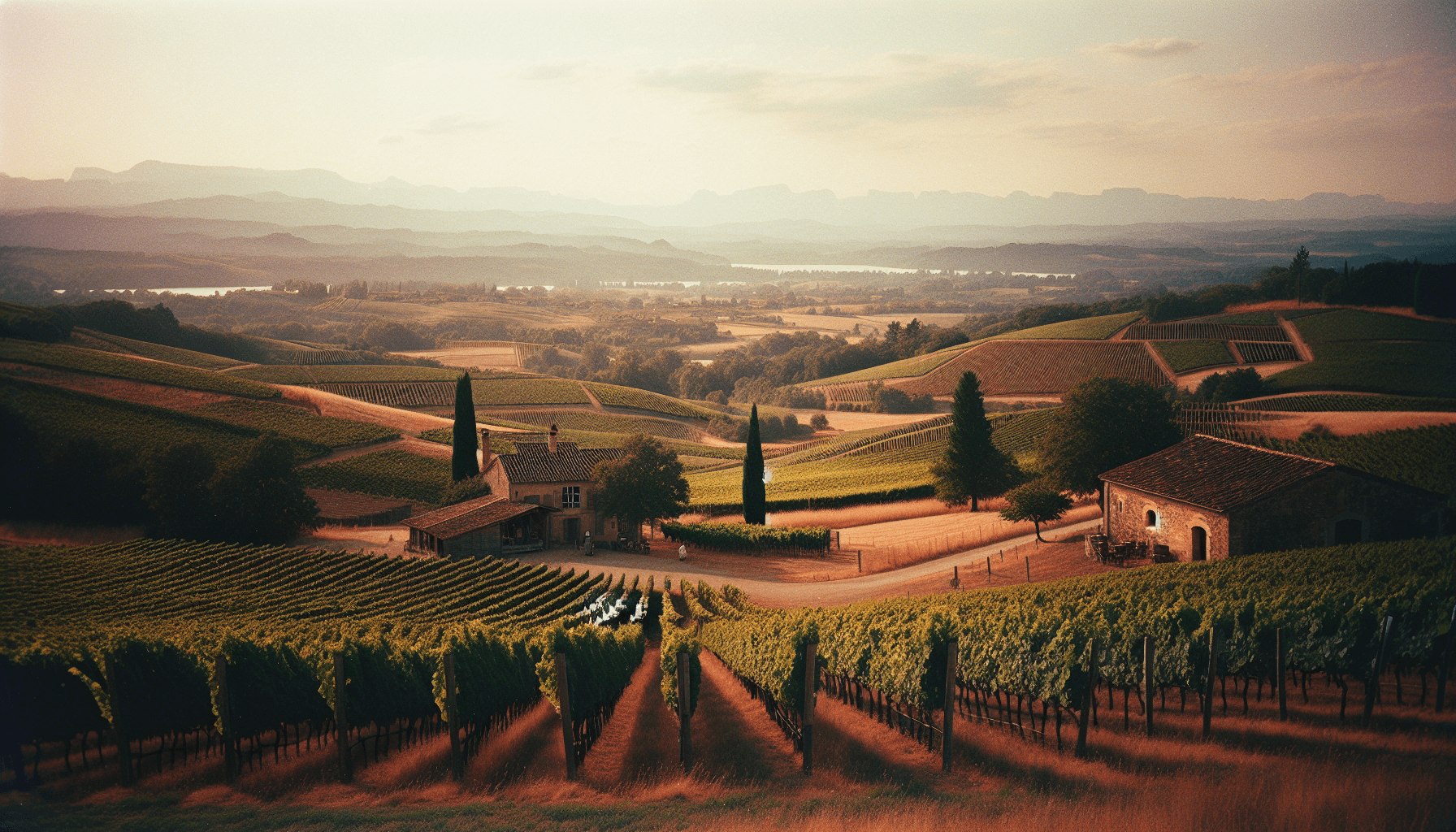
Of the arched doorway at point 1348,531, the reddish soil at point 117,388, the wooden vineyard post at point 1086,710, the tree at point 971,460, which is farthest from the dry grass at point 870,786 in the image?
the reddish soil at point 117,388

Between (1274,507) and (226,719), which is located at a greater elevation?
(226,719)

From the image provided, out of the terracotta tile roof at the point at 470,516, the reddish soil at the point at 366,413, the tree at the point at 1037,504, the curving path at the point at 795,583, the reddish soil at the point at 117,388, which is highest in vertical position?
the reddish soil at the point at 117,388

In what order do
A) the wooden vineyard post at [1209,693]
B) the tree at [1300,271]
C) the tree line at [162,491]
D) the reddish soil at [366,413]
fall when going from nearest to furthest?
the wooden vineyard post at [1209,693] → the tree line at [162,491] → the reddish soil at [366,413] → the tree at [1300,271]

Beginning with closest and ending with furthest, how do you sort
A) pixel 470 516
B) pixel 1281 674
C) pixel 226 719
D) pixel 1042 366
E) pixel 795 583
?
pixel 226 719 < pixel 1281 674 < pixel 795 583 < pixel 470 516 < pixel 1042 366

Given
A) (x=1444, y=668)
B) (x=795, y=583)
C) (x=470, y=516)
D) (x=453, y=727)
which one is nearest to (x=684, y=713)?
(x=453, y=727)

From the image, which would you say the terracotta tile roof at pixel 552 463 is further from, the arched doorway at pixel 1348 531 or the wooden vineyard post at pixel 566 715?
the wooden vineyard post at pixel 566 715

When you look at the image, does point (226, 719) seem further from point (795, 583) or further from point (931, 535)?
point (931, 535)

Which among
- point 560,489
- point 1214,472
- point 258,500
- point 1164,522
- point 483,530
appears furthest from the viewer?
point 560,489
